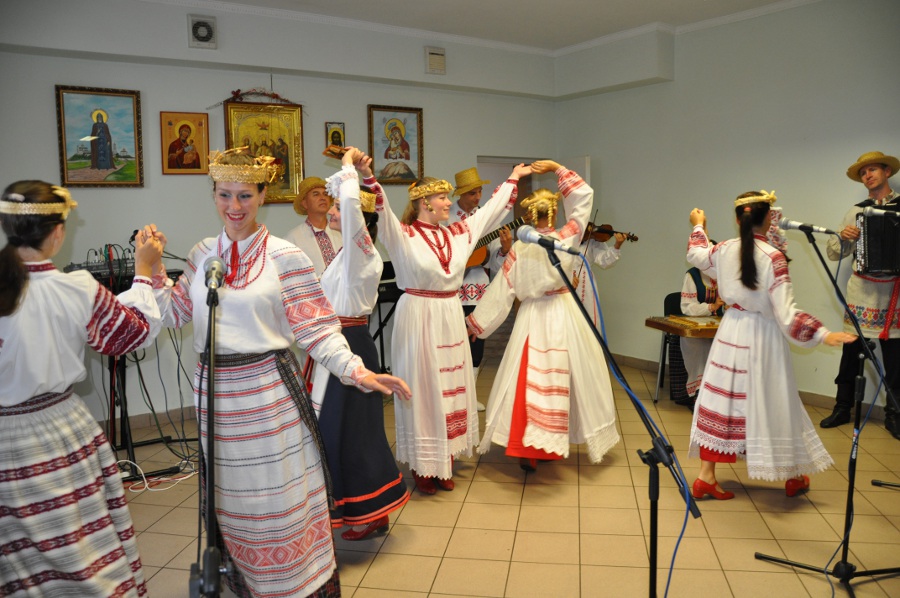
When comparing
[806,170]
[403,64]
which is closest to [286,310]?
[403,64]

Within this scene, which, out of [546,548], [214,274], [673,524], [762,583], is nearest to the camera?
[214,274]

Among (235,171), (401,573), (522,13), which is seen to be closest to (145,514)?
(401,573)

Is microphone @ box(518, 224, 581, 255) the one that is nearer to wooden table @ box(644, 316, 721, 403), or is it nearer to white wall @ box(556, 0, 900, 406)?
wooden table @ box(644, 316, 721, 403)

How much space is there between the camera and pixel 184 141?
5227 millimetres

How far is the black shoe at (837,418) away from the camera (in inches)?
195

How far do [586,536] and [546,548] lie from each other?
0.77 feet

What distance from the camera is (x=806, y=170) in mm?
5410

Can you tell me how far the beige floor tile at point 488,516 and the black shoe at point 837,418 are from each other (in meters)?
2.67

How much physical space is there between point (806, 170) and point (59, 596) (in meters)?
5.54

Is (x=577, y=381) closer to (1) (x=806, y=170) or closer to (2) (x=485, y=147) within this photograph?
(1) (x=806, y=170)

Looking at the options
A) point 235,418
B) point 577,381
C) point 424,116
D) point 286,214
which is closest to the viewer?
point 235,418

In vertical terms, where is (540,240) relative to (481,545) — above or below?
above

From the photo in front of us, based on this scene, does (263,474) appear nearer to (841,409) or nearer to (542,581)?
(542,581)

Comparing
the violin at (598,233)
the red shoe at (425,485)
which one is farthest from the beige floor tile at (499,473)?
the violin at (598,233)
